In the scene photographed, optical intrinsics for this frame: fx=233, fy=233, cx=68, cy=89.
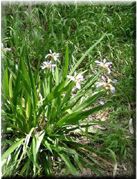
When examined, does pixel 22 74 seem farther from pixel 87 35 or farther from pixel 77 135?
pixel 87 35

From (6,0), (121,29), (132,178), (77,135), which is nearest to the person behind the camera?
(132,178)

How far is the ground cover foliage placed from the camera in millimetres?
1339

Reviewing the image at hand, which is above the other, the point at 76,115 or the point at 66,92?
the point at 66,92

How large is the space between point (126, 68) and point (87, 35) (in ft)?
1.89

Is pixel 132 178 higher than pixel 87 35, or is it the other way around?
pixel 87 35

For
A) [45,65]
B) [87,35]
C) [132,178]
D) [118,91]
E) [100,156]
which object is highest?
[87,35]

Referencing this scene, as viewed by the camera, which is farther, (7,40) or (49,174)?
(7,40)

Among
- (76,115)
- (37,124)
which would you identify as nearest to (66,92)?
(76,115)

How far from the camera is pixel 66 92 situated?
142 cm

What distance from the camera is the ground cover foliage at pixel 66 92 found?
1339 millimetres

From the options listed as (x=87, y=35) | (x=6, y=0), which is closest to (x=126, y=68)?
(x=87, y=35)

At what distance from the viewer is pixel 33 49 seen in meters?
2.20

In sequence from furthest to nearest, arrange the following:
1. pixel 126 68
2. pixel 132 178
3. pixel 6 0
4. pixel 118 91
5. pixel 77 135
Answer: pixel 6 0
pixel 126 68
pixel 118 91
pixel 77 135
pixel 132 178

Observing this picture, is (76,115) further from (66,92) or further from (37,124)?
(37,124)
